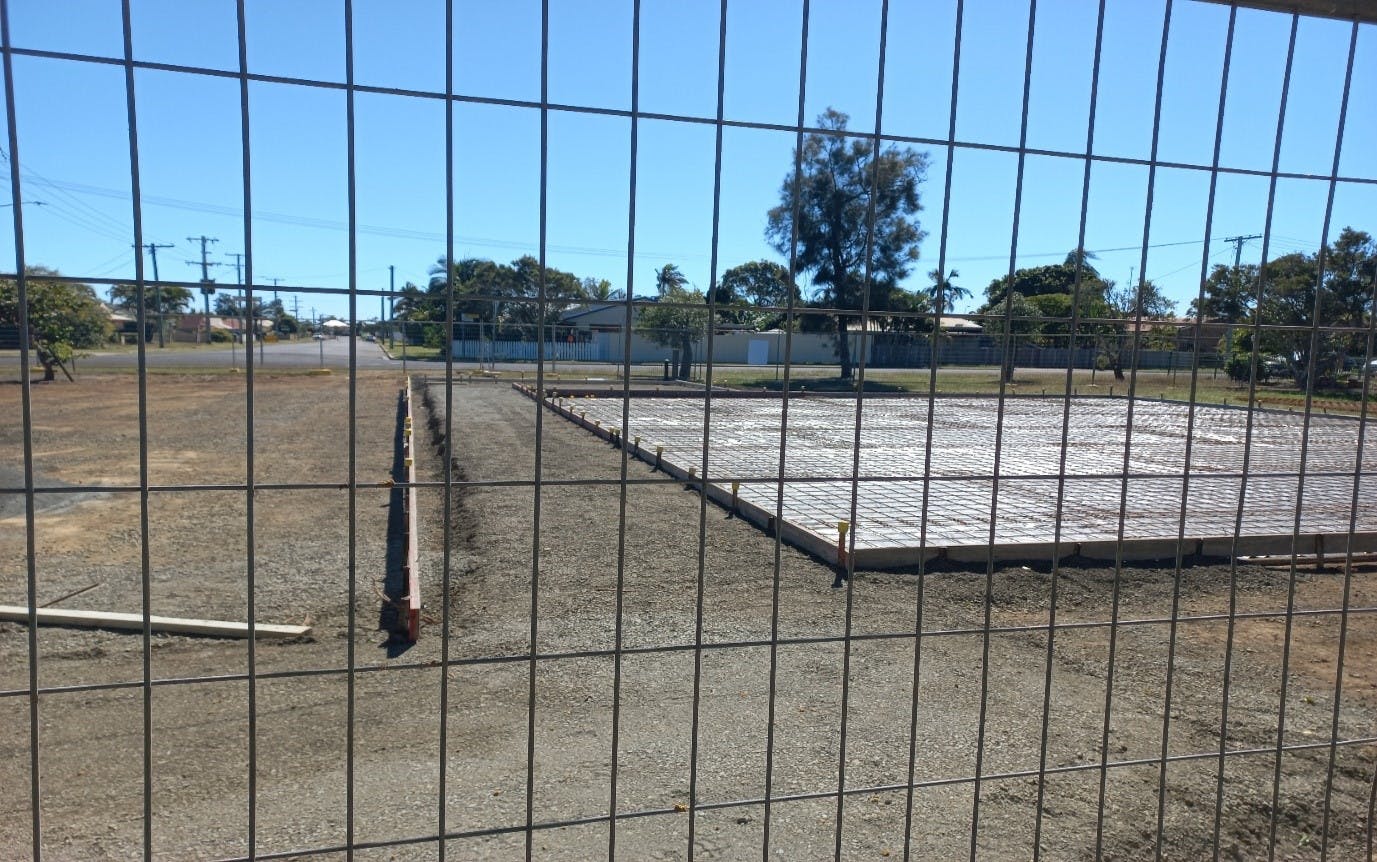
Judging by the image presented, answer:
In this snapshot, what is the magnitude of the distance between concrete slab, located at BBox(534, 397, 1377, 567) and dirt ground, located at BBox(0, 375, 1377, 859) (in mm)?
656

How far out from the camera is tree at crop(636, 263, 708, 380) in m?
2.51

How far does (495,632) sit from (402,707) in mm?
1588

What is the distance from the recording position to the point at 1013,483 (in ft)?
52.1

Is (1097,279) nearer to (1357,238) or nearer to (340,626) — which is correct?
(1357,238)

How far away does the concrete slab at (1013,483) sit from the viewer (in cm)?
941

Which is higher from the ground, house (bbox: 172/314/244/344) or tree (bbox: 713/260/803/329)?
tree (bbox: 713/260/803/329)

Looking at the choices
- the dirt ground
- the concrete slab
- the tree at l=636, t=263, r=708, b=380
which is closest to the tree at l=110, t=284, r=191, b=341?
the dirt ground

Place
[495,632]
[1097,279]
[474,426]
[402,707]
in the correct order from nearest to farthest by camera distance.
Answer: [1097,279] < [402,707] < [495,632] < [474,426]

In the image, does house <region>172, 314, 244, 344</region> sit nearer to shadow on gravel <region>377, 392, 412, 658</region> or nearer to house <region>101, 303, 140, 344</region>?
house <region>101, 303, 140, 344</region>

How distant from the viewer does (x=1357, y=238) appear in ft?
15.0

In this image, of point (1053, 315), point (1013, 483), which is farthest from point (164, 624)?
point (1013, 483)

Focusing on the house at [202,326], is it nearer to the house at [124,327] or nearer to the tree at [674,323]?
the house at [124,327]

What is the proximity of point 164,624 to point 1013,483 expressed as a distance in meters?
13.4

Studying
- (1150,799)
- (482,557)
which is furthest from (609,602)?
(1150,799)
